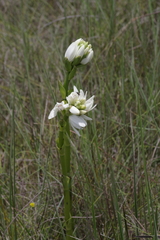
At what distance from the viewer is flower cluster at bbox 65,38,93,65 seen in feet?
5.63

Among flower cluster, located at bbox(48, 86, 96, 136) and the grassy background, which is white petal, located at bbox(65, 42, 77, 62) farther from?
the grassy background

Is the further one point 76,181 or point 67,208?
point 76,181

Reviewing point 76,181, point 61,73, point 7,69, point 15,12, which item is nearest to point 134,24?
point 61,73

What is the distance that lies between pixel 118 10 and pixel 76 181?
254 centimetres

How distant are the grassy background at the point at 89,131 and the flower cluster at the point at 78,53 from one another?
0.35 m

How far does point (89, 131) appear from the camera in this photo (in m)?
2.62

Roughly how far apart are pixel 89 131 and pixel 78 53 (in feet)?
3.26

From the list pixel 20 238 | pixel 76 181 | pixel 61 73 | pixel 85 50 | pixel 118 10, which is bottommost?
pixel 20 238

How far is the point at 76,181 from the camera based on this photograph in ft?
→ 7.52

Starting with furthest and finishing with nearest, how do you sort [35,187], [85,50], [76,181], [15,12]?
[15,12]
[35,187]
[76,181]
[85,50]

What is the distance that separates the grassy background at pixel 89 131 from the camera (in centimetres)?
207

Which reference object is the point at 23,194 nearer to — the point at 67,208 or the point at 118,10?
Answer: the point at 67,208

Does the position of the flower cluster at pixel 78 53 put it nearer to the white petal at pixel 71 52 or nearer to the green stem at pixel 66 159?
the white petal at pixel 71 52

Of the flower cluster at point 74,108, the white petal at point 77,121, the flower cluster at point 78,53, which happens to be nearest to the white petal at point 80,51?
the flower cluster at point 78,53
